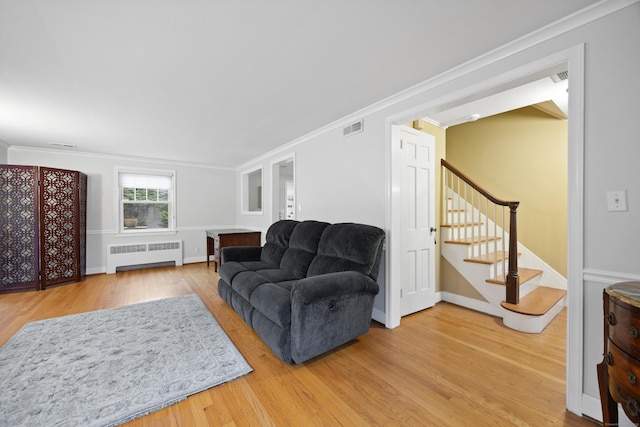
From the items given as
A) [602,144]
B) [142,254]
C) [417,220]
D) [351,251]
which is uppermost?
[602,144]

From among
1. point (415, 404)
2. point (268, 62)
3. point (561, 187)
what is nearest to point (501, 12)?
point (268, 62)

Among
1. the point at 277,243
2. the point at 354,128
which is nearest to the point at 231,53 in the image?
the point at 354,128

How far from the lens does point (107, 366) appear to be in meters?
1.98

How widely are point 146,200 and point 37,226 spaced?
1.79m

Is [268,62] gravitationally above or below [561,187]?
above

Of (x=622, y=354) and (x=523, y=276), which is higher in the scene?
(x=622, y=354)

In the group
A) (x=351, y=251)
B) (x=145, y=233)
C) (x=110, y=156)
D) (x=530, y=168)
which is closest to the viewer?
(x=351, y=251)

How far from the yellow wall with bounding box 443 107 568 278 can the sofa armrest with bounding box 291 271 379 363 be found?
2.86 m

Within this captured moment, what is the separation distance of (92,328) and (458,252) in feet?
13.8

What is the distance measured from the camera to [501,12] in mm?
1461

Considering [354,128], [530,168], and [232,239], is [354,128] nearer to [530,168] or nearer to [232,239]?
[530,168]

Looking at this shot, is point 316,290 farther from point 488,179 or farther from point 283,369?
point 488,179

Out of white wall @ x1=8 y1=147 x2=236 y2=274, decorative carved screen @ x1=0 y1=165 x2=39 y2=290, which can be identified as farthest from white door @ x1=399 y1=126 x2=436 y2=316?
decorative carved screen @ x1=0 y1=165 x2=39 y2=290

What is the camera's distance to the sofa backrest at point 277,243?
333cm
